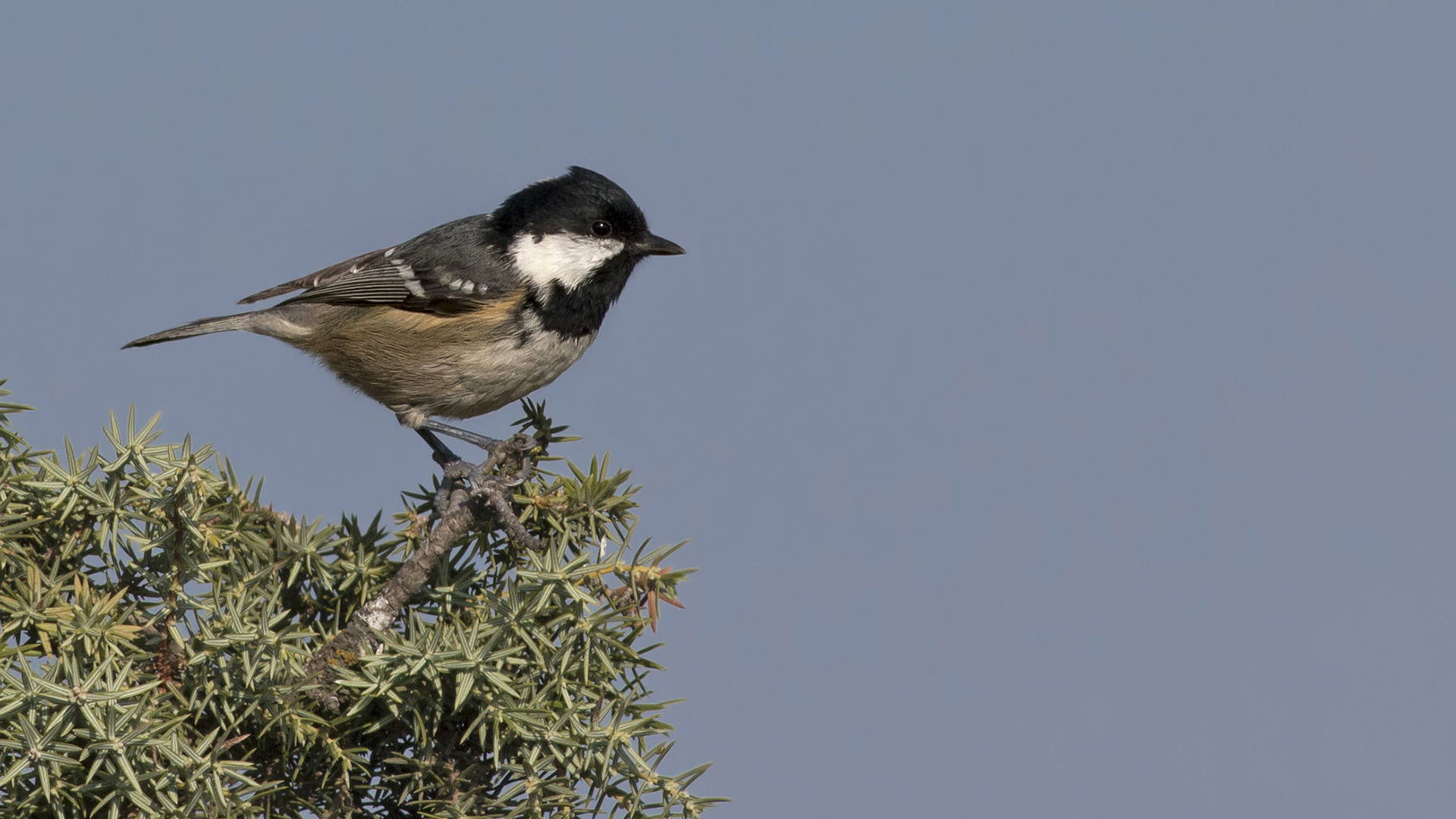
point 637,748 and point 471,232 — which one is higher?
point 471,232

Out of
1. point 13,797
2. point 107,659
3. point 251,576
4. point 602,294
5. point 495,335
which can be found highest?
point 602,294

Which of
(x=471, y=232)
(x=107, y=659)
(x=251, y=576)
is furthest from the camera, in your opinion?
(x=471, y=232)

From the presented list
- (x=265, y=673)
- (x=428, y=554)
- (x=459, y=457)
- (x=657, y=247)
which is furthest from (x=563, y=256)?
(x=265, y=673)

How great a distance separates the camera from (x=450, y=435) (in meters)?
4.96

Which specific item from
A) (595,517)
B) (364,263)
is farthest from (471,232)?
(595,517)

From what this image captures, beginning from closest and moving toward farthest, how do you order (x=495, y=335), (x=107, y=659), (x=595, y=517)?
(x=107, y=659) → (x=595, y=517) → (x=495, y=335)

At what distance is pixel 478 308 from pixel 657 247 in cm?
82

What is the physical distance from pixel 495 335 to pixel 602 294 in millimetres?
512

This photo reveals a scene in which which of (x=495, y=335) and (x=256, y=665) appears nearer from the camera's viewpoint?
(x=256, y=665)

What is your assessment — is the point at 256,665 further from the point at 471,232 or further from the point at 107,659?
the point at 471,232

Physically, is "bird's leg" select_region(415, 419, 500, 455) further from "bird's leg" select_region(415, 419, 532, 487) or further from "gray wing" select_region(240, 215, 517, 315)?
"gray wing" select_region(240, 215, 517, 315)

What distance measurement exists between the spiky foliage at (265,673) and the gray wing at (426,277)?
88.0 inches

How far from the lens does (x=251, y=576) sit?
9.46ft

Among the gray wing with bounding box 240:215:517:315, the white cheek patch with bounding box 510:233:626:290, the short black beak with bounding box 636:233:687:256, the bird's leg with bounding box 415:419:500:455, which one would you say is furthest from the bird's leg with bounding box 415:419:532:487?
the short black beak with bounding box 636:233:687:256
